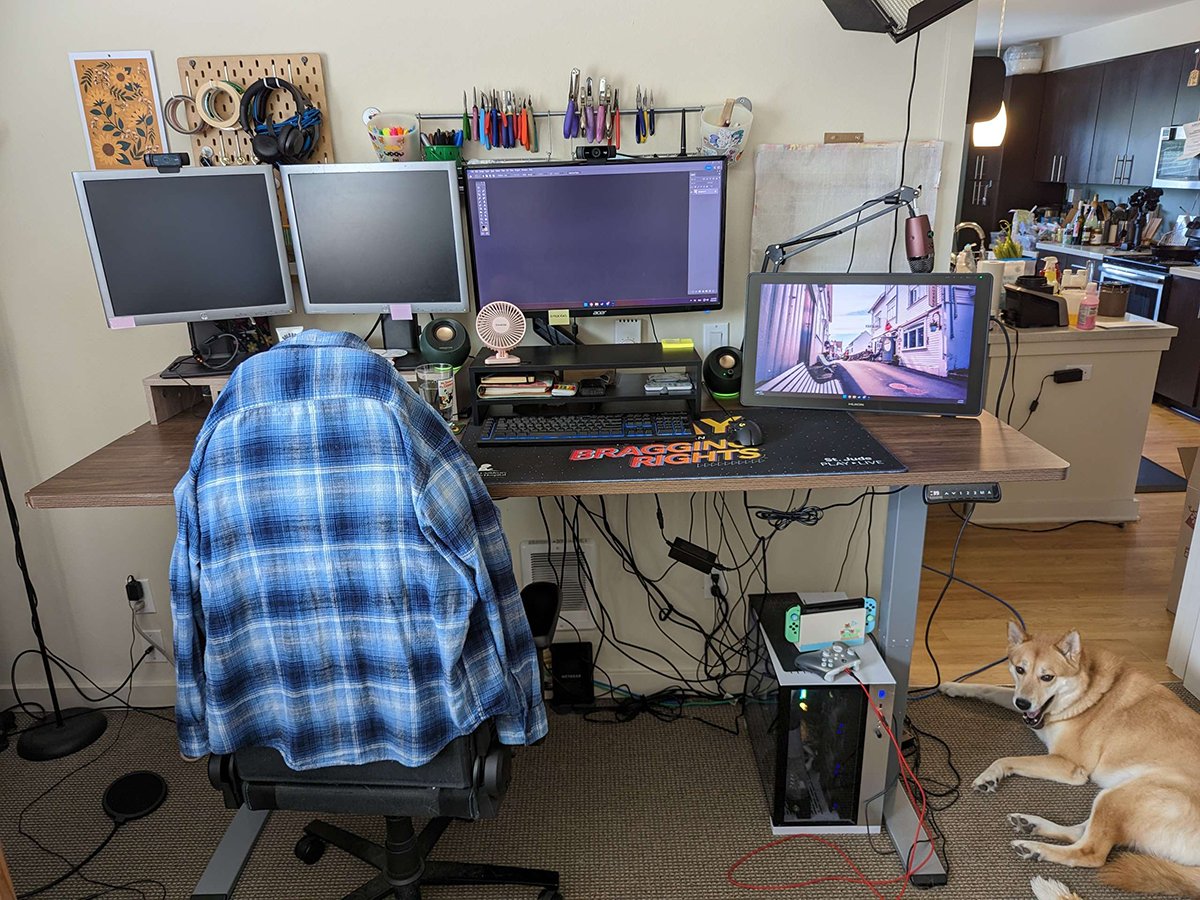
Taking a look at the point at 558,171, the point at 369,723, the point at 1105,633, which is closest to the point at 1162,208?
the point at 1105,633

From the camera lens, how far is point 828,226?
205 centimetres

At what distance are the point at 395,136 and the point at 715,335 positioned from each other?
91 centimetres

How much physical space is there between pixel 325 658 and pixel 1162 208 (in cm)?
677

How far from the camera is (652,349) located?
6.59 feet

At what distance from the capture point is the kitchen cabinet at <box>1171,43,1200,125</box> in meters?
5.44

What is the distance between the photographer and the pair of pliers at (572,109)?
194 centimetres

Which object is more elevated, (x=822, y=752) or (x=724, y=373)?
(x=724, y=373)

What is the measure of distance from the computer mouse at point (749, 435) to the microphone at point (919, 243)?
512mm

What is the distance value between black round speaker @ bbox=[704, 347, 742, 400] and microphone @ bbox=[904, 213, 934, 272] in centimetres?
46

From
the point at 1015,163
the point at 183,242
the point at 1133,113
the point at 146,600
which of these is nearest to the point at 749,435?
the point at 183,242

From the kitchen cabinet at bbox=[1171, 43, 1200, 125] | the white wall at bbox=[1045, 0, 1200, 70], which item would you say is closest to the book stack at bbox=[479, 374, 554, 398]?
the kitchen cabinet at bbox=[1171, 43, 1200, 125]

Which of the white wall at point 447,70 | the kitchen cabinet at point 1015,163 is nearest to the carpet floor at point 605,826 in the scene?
the white wall at point 447,70

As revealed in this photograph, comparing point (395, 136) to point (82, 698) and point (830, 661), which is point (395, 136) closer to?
point (830, 661)

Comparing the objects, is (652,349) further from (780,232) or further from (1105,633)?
(1105,633)
